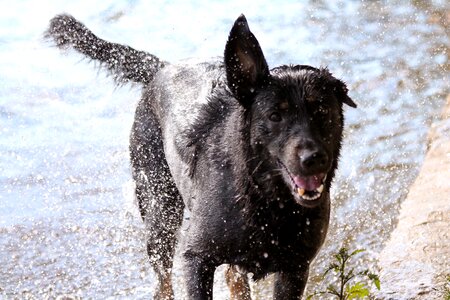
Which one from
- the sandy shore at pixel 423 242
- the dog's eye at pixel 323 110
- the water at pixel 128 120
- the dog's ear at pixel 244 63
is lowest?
the water at pixel 128 120

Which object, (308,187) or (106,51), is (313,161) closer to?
(308,187)

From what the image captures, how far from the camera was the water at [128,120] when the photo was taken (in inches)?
241

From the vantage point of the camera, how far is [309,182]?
3.71 meters

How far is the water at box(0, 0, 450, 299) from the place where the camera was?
20.1 feet

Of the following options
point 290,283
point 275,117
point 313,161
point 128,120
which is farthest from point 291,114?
point 128,120

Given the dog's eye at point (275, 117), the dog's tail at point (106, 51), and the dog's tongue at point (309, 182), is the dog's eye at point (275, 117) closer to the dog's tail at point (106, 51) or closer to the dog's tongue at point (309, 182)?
the dog's tongue at point (309, 182)

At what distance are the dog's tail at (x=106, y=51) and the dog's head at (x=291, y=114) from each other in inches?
74.7

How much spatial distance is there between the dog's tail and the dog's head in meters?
1.90

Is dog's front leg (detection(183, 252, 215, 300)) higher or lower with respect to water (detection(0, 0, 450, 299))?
higher

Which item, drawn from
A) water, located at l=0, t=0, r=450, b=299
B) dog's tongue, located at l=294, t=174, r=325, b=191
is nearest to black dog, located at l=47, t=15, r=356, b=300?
dog's tongue, located at l=294, t=174, r=325, b=191

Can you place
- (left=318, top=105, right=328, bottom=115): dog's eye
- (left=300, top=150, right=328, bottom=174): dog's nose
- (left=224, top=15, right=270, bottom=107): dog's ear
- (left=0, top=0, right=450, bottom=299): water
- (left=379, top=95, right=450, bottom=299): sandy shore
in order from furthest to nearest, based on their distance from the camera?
(left=0, top=0, right=450, bottom=299): water < (left=379, top=95, right=450, bottom=299): sandy shore < (left=224, top=15, right=270, bottom=107): dog's ear < (left=318, top=105, right=328, bottom=115): dog's eye < (left=300, top=150, right=328, bottom=174): dog's nose

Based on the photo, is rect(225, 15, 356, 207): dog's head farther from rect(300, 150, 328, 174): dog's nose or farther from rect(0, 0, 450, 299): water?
rect(0, 0, 450, 299): water

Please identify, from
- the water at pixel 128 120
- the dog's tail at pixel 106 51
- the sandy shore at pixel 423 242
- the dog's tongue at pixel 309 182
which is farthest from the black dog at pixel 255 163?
the water at pixel 128 120

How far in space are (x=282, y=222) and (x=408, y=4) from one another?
9.13 metres
